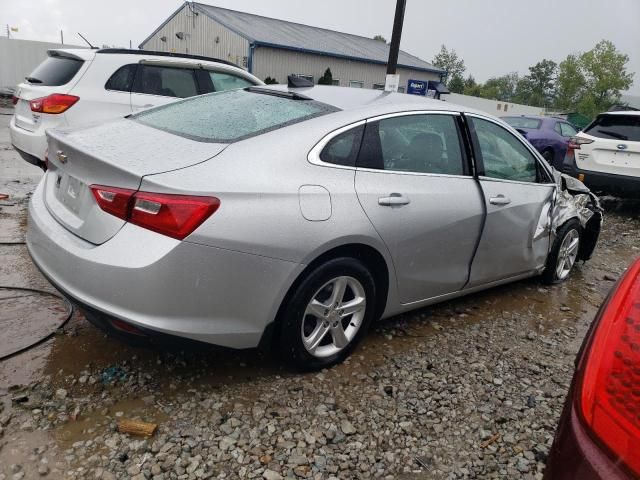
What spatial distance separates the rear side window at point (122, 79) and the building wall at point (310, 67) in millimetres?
18464

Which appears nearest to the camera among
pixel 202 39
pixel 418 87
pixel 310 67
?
pixel 418 87

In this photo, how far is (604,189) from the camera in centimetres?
779

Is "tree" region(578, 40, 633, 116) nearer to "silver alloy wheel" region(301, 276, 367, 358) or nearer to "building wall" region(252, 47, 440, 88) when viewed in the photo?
"building wall" region(252, 47, 440, 88)

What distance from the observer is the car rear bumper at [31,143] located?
17.6 feet

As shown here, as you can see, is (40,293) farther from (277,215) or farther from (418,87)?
(418,87)

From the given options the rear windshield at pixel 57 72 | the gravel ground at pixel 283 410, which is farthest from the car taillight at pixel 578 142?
the rear windshield at pixel 57 72

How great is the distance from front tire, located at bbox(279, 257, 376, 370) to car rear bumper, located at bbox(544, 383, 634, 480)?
1.43m

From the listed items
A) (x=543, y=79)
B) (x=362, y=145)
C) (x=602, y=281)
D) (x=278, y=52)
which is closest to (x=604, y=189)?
(x=602, y=281)

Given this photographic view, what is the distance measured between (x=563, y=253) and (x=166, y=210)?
3817 millimetres

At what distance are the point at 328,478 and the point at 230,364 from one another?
3.12ft

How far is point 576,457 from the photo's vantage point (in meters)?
1.22

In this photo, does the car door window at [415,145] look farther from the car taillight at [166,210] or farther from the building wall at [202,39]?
the building wall at [202,39]

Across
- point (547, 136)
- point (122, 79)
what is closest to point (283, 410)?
point (122, 79)

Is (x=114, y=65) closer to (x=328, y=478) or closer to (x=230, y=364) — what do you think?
(x=230, y=364)
